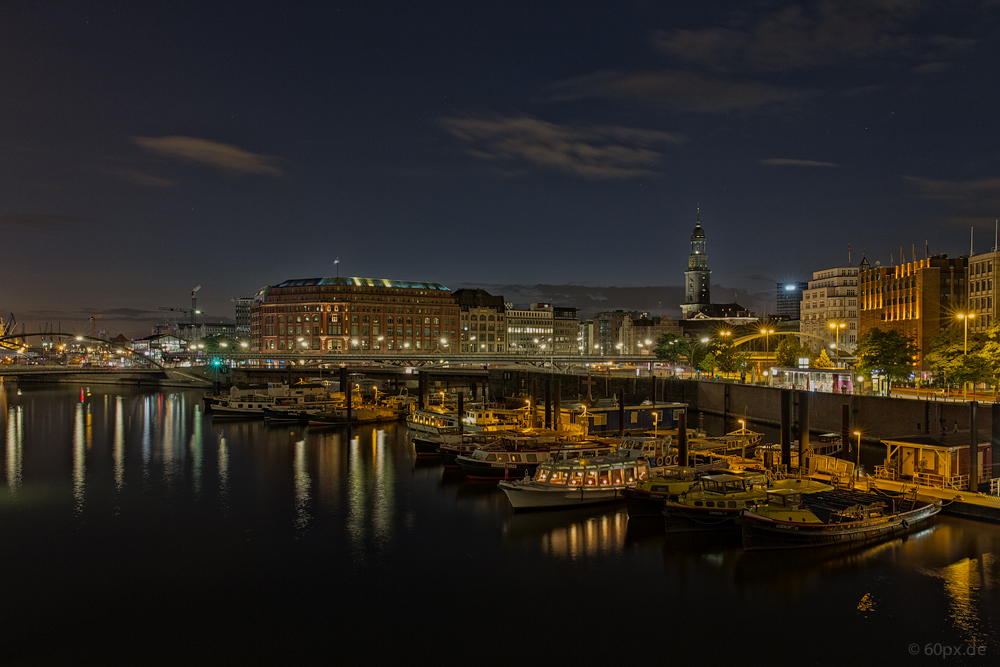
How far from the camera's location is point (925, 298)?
271 feet

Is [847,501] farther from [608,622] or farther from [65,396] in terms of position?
[65,396]

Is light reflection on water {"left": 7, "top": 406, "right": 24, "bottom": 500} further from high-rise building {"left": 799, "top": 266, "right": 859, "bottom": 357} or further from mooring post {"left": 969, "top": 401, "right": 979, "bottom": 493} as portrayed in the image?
high-rise building {"left": 799, "top": 266, "right": 859, "bottom": 357}

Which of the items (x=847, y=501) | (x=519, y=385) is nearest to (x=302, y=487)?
(x=847, y=501)

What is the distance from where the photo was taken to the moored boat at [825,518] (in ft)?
89.3

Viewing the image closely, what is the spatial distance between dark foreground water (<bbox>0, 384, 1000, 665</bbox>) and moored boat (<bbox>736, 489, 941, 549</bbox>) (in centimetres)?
59

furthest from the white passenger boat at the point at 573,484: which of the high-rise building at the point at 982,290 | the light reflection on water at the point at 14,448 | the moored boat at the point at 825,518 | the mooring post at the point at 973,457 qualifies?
the high-rise building at the point at 982,290

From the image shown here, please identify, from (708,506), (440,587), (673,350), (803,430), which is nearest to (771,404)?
(803,430)

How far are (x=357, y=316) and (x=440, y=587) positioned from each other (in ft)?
462

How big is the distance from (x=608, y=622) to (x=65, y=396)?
113 m

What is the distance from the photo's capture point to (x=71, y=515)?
3488 cm

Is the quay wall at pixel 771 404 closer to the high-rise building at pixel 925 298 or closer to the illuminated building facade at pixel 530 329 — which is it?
the high-rise building at pixel 925 298

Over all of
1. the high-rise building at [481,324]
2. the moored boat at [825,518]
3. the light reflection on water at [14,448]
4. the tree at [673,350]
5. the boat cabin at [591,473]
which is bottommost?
the light reflection on water at [14,448]

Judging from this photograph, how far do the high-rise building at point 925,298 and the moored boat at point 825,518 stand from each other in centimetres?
5575

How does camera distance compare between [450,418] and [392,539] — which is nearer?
[392,539]
